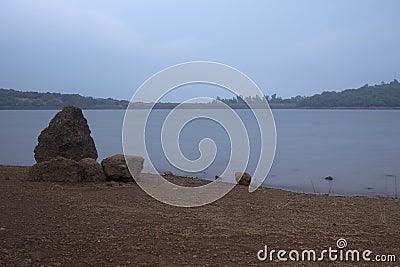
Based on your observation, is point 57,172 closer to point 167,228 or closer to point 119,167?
point 119,167

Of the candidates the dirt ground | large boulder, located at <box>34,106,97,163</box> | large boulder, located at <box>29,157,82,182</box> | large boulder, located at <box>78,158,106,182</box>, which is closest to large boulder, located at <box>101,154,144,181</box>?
large boulder, located at <box>78,158,106,182</box>

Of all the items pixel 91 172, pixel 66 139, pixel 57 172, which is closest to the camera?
pixel 57 172

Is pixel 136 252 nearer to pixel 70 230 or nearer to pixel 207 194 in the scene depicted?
pixel 70 230

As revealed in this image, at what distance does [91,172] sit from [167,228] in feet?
16.8

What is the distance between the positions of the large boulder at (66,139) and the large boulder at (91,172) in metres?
1.85

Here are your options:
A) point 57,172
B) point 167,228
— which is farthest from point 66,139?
point 167,228

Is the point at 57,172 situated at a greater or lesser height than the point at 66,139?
lesser

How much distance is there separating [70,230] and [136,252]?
1.40 m

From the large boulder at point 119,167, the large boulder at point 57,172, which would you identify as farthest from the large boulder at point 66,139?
the large boulder at point 119,167

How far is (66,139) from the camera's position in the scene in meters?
13.7

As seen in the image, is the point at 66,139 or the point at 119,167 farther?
the point at 66,139

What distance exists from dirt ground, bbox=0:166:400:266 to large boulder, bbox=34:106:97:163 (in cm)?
294

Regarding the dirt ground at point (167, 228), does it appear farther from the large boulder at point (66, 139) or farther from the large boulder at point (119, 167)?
the large boulder at point (66, 139)

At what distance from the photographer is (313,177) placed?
70.1 ft
